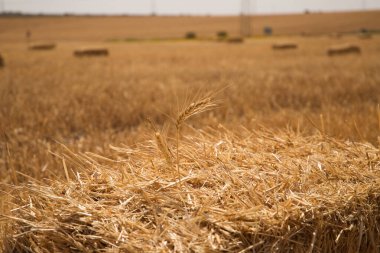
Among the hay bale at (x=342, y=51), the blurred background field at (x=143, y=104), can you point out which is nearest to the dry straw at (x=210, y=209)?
the blurred background field at (x=143, y=104)

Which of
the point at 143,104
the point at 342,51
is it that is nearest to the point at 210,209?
the point at 143,104

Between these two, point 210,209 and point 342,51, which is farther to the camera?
point 342,51

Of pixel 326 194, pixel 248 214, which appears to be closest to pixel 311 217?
pixel 326 194

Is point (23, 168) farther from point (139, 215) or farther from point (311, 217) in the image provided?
point (311, 217)

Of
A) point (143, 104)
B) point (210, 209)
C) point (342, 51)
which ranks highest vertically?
point (342, 51)

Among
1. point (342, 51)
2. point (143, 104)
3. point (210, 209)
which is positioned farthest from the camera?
point (342, 51)

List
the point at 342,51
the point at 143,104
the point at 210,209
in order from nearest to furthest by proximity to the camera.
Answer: the point at 210,209, the point at 143,104, the point at 342,51

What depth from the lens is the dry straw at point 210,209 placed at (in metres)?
1.51

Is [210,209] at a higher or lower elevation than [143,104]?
higher

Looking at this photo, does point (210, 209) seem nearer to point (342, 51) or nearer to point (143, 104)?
point (143, 104)

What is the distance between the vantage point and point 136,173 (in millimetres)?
1958

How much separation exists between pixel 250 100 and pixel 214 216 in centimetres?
487

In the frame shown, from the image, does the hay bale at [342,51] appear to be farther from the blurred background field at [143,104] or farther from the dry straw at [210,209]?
the dry straw at [210,209]

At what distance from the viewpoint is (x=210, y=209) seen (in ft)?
5.21
